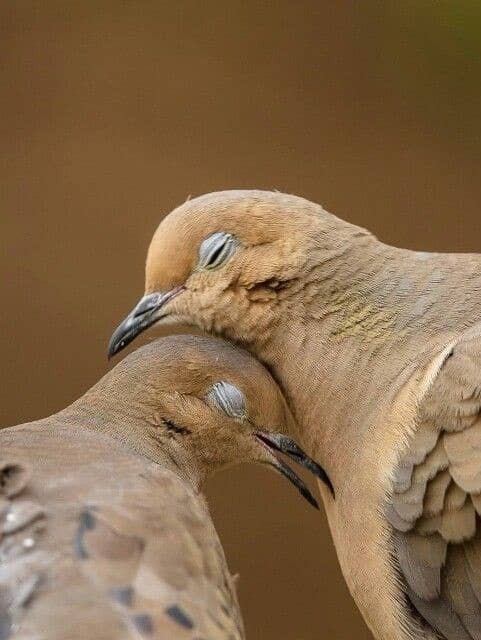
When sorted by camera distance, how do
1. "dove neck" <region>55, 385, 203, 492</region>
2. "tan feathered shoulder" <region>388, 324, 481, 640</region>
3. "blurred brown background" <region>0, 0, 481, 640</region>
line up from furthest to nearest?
"blurred brown background" <region>0, 0, 481, 640</region>, "dove neck" <region>55, 385, 203, 492</region>, "tan feathered shoulder" <region>388, 324, 481, 640</region>

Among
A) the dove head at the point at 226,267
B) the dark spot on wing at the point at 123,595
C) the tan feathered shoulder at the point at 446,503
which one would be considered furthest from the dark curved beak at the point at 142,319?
the dark spot on wing at the point at 123,595

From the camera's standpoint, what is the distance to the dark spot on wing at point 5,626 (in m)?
1.51

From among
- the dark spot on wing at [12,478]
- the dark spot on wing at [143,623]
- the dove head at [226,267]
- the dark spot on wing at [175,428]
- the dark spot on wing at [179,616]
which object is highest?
the dove head at [226,267]

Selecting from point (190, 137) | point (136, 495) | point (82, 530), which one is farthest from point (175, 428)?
point (190, 137)

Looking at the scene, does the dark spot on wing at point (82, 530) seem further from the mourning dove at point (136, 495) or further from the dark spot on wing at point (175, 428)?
the dark spot on wing at point (175, 428)

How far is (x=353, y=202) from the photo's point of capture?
394 cm

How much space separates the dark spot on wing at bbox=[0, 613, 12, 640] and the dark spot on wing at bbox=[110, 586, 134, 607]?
119 mm

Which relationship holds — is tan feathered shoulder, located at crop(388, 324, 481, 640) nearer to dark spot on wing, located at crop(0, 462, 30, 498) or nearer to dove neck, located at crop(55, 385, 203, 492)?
dove neck, located at crop(55, 385, 203, 492)

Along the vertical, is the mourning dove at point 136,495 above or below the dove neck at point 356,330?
below

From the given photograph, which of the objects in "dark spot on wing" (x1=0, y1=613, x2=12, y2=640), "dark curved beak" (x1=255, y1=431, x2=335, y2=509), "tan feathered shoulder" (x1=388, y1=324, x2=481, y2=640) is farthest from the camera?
"dark curved beak" (x1=255, y1=431, x2=335, y2=509)

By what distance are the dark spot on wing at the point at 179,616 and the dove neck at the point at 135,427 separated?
1.67 ft

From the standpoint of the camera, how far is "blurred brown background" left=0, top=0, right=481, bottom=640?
3887mm

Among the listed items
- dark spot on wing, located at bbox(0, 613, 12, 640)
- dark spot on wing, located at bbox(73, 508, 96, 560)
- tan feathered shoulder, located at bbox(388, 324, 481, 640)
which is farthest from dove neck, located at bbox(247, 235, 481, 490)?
dark spot on wing, located at bbox(0, 613, 12, 640)

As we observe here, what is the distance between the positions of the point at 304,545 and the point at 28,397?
0.87 meters
